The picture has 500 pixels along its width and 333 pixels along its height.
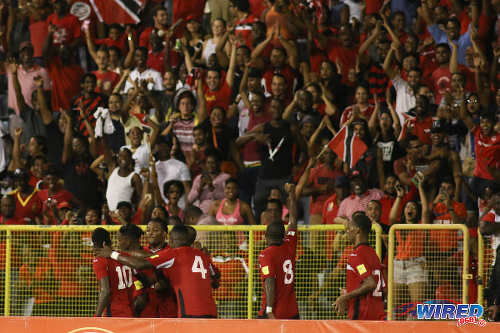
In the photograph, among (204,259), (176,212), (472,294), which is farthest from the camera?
(176,212)

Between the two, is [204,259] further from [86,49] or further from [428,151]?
[86,49]

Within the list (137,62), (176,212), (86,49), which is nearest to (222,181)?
(176,212)

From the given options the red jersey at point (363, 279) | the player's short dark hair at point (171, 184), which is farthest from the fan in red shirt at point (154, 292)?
the player's short dark hair at point (171, 184)

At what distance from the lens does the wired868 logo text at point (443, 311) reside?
33.0ft

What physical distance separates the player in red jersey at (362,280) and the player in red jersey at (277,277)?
1.82 feet

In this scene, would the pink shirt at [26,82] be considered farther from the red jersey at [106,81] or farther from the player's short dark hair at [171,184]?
the player's short dark hair at [171,184]

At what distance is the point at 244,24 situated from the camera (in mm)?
18516

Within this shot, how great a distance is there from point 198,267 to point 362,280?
1.73 metres

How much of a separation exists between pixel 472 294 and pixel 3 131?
28.8 ft

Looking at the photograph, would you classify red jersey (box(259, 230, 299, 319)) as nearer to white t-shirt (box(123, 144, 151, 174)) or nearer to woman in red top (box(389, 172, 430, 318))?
woman in red top (box(389, 172, 430, 318))

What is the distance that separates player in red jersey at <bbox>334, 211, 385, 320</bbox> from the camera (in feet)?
37.2

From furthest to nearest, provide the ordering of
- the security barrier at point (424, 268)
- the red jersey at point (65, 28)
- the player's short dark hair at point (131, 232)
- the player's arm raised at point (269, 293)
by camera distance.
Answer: the red jersey at point (65, 28) → the security barrier at point (424, 268) → the player's short dark hair at point (131, 232) → the player's arm raised at point (269, 293)

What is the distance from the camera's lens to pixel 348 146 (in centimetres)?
1559

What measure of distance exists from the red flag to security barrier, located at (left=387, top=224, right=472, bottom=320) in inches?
124
